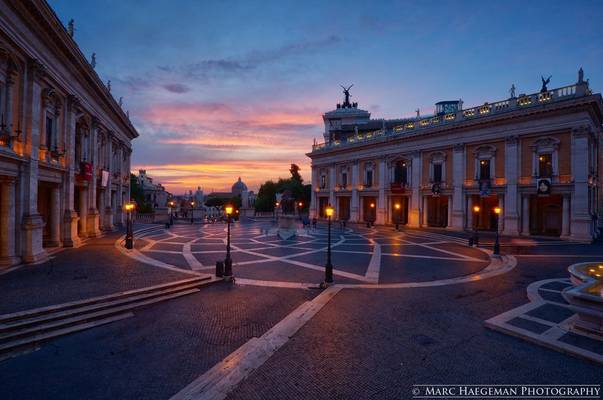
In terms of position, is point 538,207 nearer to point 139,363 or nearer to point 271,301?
point 271,301

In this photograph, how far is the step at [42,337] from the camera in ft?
24.0

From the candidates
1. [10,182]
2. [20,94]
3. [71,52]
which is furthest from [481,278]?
[71,52]

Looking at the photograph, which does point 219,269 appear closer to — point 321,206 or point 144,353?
point 144,353

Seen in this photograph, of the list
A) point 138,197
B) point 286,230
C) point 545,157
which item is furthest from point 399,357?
point 138,197

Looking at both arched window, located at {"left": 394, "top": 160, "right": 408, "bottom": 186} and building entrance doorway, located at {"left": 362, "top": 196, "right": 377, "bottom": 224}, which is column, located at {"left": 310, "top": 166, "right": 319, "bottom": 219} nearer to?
building entrance doorway, located at {"left": 362, "top": 196, "right": 377, "bottom": 224}

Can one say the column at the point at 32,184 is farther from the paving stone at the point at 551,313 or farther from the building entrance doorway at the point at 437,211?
the building entrance doorway at the point at 437,211

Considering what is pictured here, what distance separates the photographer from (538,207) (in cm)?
3356

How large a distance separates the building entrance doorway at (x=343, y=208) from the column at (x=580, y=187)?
98.6 feet

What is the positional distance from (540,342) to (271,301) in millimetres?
8107

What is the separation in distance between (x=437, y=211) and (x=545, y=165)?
14528mm

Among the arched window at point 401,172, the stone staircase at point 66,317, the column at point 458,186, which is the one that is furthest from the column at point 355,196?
the stone staircase at point 66,317

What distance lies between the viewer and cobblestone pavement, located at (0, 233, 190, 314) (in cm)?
995

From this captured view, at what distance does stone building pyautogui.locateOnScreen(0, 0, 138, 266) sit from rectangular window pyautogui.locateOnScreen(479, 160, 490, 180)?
3860 cm

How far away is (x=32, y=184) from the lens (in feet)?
50.0
